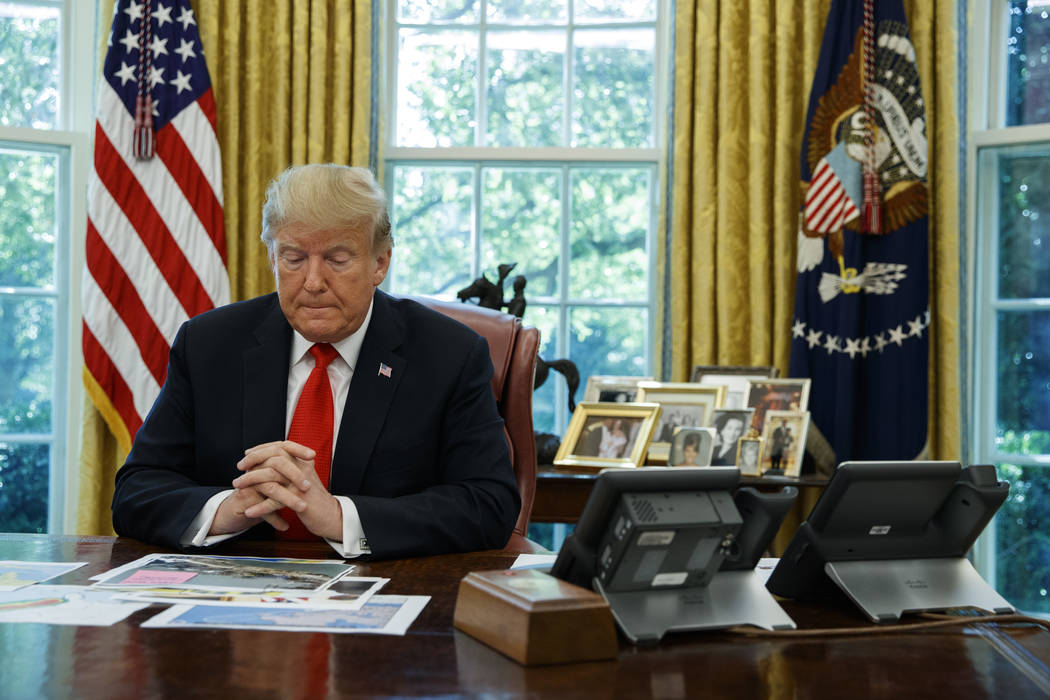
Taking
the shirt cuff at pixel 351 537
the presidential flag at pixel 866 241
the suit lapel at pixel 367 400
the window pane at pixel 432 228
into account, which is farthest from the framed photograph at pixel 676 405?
the shirt cuff at pixel 351 537

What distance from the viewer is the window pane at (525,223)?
146 inches

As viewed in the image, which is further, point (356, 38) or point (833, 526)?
point (356, 38)

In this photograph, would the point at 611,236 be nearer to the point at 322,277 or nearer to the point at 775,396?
the point at 775,396

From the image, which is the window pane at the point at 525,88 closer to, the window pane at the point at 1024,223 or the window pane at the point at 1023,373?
the window pane at the point at 1024,223

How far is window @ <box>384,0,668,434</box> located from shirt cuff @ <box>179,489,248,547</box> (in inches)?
83.6

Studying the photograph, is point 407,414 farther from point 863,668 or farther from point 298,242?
point 863,668

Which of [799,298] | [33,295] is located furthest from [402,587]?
[33,295]

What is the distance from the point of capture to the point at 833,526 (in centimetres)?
123

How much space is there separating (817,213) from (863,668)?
2.43 meters

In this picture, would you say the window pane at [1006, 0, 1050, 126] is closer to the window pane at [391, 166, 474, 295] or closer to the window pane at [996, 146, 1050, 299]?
the window pane at [996, 146, 1050, 299]

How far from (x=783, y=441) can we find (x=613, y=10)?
1686 millimetres

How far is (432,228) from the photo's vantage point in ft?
12.3

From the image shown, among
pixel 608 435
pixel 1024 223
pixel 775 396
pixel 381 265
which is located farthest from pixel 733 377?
pixel 381 265

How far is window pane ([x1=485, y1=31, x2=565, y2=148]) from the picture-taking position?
374 cm
